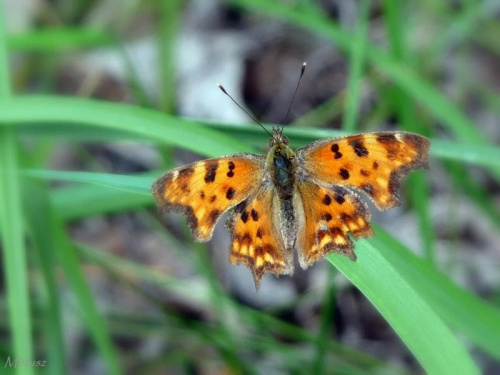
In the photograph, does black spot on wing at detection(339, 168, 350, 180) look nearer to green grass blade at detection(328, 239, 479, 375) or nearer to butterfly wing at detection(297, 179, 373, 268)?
butterfly wing at detection(297, 179, 373, 268)

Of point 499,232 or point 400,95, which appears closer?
point 400,95

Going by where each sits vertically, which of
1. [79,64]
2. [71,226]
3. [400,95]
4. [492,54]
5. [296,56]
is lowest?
[400,95]

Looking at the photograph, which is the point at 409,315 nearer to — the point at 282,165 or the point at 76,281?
the point at 282,165

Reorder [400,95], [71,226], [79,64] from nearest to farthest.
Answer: [400,95], [71,226], [79,64]

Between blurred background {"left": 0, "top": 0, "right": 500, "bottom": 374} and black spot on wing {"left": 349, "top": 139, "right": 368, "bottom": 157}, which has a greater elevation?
blurred background {"left": 0, "top": 0, "right": 500, "bottom": 374}

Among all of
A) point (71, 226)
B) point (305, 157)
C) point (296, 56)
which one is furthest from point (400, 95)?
point (71, 226)

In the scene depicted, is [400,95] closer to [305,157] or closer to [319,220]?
[305,157]

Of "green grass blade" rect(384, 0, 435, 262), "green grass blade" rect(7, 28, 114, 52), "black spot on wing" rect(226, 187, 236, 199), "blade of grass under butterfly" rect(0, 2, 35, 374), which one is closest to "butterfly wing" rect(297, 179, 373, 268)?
"black spot on wing" rect(226, 187, 236, 199)
